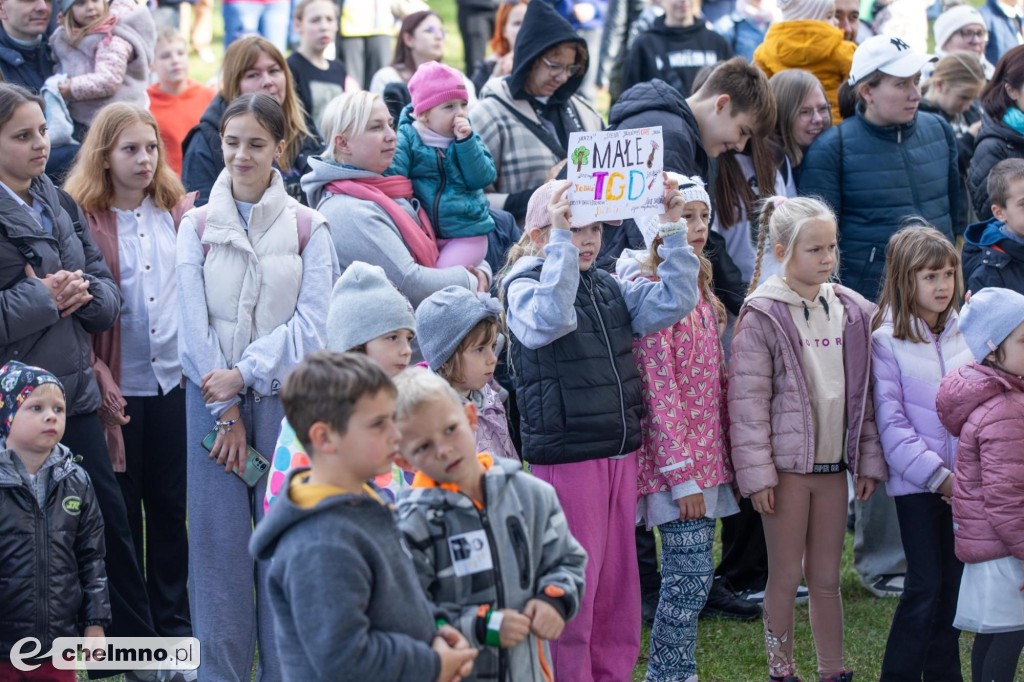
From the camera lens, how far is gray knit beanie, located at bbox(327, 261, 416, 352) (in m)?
4.10

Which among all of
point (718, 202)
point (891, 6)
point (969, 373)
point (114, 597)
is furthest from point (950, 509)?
point (891, 6)

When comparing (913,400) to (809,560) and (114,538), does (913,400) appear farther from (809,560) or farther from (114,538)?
(114,538)

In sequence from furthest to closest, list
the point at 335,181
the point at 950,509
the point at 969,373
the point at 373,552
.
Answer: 1. the point at 335,181
2. the point at 950,509
3. the point at 969,373
4. the point at 373,552

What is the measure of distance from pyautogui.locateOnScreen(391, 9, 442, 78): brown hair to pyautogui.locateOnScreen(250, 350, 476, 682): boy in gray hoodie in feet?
18.9

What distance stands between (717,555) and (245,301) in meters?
3.18

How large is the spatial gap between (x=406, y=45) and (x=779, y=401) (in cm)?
462

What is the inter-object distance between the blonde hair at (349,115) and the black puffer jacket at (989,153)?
10.7 ft

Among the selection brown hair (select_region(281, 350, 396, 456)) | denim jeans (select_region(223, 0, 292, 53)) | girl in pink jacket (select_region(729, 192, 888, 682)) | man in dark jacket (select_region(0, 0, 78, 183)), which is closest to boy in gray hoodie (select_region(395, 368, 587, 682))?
brown hair (select_region(281, 350, 396, 456))

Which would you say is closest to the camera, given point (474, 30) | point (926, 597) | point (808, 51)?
point (926, 597)

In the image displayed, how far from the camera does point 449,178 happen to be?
5672mm

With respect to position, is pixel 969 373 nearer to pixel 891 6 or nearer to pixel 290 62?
pixel 290 62

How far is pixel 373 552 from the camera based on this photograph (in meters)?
2.97

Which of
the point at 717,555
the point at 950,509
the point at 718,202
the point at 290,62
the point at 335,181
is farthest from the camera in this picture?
the point at 290,62

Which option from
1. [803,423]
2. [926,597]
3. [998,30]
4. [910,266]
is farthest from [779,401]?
[998,30]
